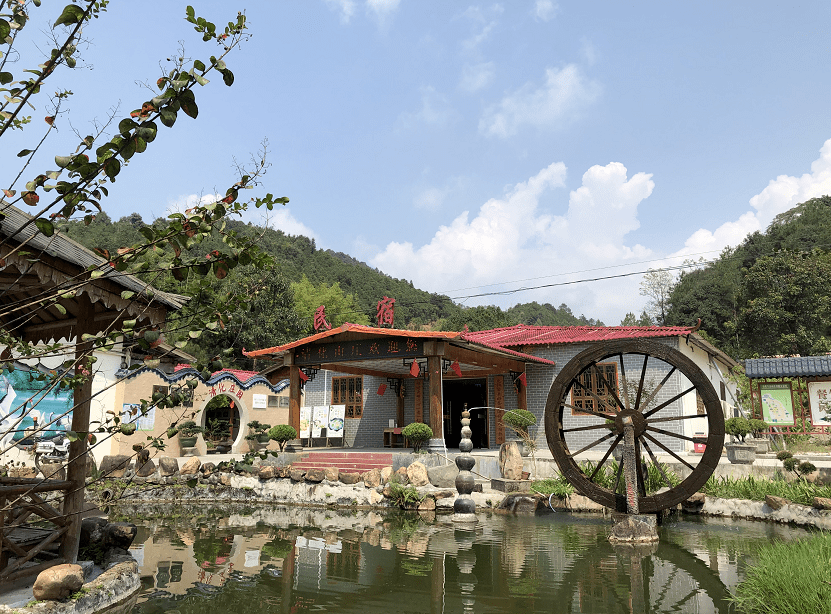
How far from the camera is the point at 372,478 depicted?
12.2 m

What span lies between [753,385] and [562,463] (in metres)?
12.2

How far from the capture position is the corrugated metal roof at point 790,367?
52.6ft

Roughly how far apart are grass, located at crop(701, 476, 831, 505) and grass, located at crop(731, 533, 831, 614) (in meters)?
4.38

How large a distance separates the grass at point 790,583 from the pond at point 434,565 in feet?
1.47

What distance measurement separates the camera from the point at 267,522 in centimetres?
1018

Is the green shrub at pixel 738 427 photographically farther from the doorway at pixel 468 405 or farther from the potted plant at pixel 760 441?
the doorway at pixel 468 405

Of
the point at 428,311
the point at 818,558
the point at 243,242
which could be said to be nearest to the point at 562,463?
the point at 818,558

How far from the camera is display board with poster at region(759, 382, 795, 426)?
17.0 m

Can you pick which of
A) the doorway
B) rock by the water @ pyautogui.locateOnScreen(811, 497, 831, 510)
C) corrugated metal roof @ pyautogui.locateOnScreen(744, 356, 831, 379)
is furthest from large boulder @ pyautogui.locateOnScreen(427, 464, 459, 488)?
corrugated metal roof @ pyautogui.locateOnScreen(744, 356, 831, 379)

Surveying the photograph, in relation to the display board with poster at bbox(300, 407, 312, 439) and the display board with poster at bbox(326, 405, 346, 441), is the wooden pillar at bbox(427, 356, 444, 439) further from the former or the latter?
the display board with poster at bbox(300, 407, 312, 439)

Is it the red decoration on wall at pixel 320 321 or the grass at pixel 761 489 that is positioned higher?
the red decoration on wall at pixel 320 321

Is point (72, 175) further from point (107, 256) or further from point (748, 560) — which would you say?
point (748, 560)

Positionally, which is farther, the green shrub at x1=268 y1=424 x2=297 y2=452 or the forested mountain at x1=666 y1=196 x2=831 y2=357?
the forested mountain at x1=666 y1=196 x2=831 y2=357

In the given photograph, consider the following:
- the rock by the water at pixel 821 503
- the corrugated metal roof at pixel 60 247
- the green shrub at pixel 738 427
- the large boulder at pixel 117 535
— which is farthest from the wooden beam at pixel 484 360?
the corrugated metal roof at pixel 60 247
